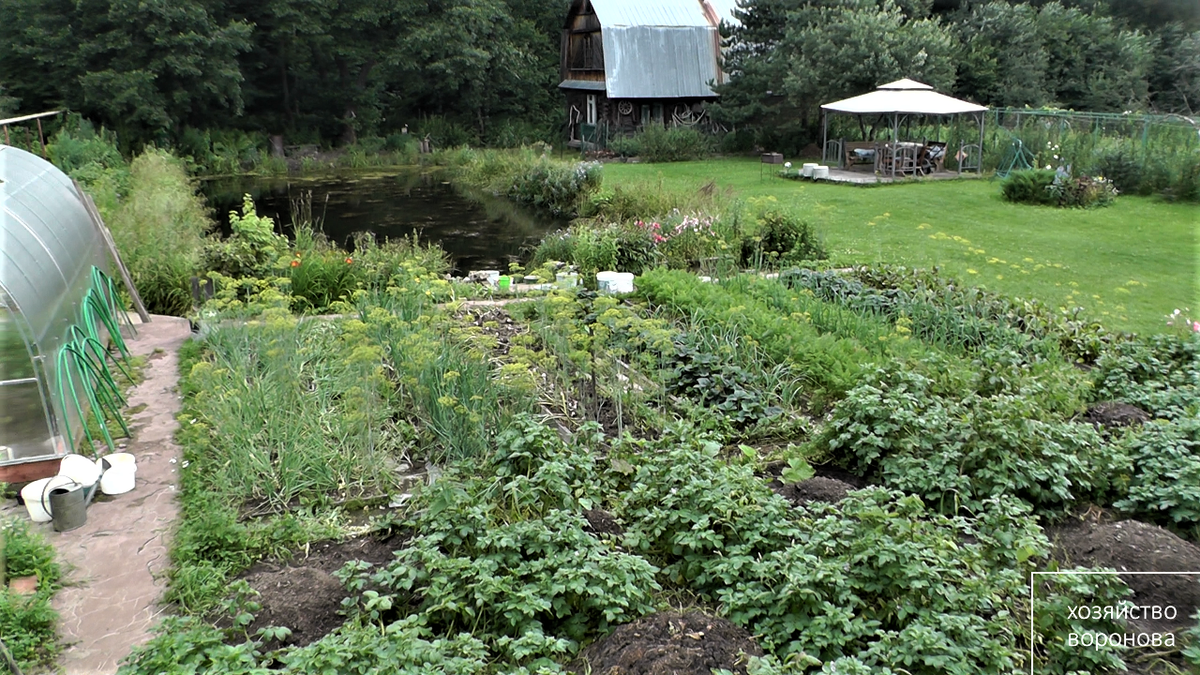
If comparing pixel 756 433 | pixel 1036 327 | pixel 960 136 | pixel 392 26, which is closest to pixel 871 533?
pixel 756 433

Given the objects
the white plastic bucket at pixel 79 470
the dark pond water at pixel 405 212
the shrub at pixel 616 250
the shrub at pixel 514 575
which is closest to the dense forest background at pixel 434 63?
the dark pond water at pixel 405 212

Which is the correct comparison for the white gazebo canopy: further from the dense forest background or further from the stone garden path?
the stone garden path

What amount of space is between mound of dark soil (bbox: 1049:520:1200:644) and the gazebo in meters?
16.3

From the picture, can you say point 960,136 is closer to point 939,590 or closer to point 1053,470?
point 1053,470

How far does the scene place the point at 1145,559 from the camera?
3879 mm

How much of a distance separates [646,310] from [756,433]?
8.26 feet

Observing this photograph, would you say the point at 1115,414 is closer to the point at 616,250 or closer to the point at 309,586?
the point at 309,586

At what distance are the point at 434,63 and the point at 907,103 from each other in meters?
16.9

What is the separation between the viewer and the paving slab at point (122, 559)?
3900 millimetres

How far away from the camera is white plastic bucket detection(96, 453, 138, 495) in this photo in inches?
208

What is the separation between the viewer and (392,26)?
105ft

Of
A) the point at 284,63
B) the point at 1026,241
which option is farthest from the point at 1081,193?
the point at 284,63

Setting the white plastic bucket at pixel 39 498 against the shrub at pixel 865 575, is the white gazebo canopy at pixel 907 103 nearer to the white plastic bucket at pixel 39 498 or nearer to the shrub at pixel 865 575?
the shrub at pixel 865 575

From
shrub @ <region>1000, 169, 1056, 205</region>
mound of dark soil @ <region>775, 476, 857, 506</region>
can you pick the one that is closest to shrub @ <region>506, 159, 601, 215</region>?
shrub @ <region>1000, 169, 1056, 205</region>
